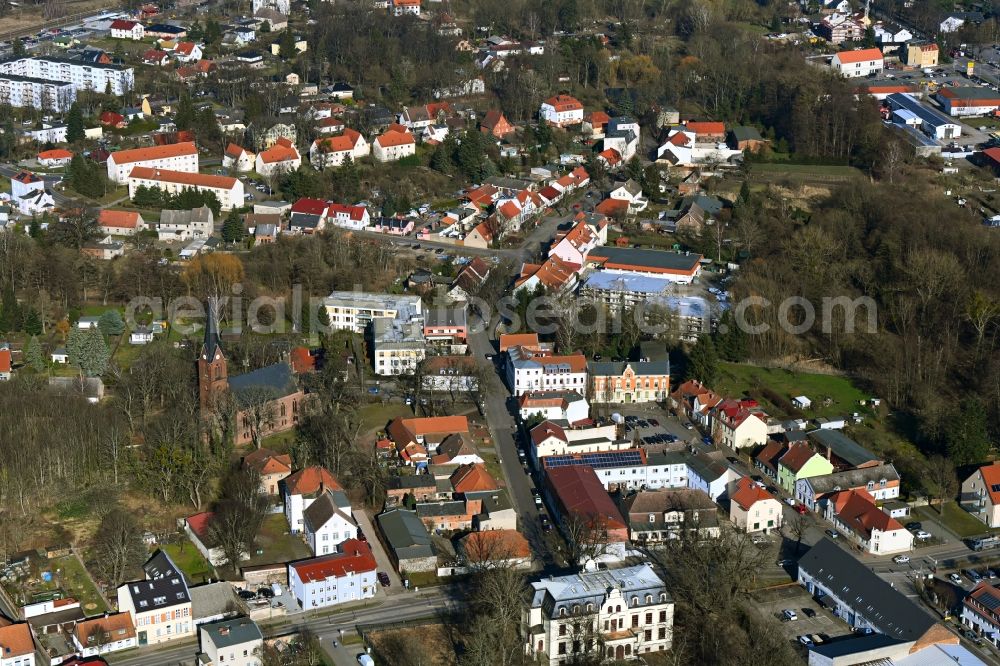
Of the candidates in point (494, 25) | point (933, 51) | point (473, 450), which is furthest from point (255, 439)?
point (933, 51)

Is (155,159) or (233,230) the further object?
(155,159)

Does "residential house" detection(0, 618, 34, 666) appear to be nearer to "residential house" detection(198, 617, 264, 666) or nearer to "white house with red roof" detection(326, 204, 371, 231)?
"residential house" detection(198, 617, 264, 666)

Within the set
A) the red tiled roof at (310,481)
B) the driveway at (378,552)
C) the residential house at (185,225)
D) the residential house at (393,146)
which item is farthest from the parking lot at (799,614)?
the residential house at (393,146)

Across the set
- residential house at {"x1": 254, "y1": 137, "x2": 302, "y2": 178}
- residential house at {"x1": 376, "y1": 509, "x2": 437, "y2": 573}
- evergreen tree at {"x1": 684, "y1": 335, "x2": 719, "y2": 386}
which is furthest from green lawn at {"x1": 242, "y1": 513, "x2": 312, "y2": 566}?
residential house at {"x1": 254, "y1": 137, "x2": 302, "y2": 178}

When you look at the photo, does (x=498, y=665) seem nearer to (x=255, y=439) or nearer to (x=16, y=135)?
(x=255, y=439)

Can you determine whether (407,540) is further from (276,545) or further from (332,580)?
(276,545)

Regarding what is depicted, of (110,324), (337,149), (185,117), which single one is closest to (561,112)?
(337,149)
